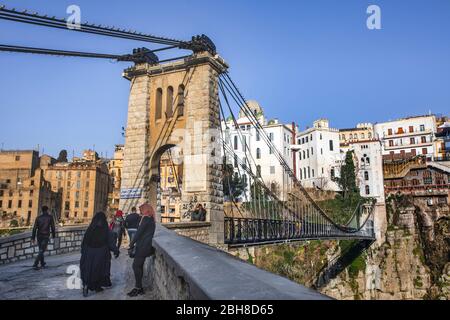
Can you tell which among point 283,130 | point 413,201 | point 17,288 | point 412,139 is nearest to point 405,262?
point 413,201

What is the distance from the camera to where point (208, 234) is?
12070 millimetres

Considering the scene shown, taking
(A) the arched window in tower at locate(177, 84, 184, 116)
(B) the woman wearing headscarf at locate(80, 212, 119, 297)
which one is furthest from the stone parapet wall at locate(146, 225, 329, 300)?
(A) the arched window in tower at locate(177, 84, 184, 116)

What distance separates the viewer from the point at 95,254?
5.50m

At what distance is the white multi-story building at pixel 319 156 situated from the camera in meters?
49.4

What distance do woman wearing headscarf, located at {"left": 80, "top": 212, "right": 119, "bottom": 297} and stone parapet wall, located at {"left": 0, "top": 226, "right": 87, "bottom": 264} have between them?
4.21 metres

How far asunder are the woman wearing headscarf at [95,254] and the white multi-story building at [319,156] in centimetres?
4514

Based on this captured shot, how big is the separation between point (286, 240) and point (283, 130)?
37.1m

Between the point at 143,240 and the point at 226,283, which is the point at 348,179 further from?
the point at 226,283

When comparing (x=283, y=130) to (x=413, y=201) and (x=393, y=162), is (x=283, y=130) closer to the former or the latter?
(x=393, y=162)

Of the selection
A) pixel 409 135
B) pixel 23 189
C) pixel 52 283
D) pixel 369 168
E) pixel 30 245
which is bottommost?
pixel 52 283

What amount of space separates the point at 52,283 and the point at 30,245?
13.0 feet

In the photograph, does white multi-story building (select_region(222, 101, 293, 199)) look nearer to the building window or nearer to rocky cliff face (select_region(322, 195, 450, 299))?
rocky cliff face (select_region(322, 195, 450, 299))

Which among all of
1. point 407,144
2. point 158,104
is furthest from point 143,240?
point 407,144

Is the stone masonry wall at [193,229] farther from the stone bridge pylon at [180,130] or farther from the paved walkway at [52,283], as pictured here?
the paved walkway at [52,283]
